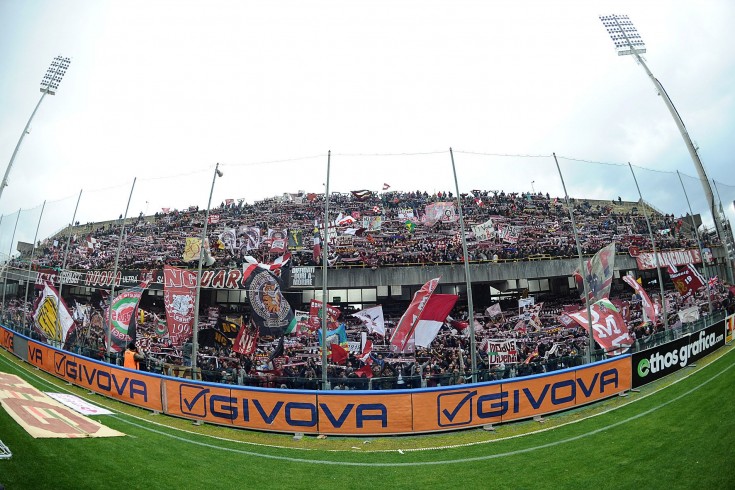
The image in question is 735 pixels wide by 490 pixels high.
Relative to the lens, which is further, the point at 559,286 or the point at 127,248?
the point at 127,248

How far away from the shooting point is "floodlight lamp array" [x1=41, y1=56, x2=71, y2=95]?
2970 centimetres

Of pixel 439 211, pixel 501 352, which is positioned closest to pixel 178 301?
pixel 501 352

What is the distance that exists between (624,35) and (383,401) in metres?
32.5

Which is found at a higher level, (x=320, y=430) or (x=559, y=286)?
(x=559, y=286)

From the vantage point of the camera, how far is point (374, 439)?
1359 cm

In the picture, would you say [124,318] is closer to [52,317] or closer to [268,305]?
[52,317]

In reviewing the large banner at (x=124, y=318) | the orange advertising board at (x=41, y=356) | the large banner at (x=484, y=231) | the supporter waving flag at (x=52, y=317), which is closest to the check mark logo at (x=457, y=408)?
the large banner at (x=124, y=318)

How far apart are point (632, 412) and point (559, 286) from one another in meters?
24.1

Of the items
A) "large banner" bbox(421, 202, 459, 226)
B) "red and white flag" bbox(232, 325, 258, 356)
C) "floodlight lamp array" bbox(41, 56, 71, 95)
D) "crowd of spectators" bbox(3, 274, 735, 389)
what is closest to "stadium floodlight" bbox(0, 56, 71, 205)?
"floodlight lamp array" bbox(41, 56, 71, 95)

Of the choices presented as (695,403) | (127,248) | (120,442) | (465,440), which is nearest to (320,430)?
(465,440)

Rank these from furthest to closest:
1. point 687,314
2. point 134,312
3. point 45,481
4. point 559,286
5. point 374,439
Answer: point 559,286, point 687,314, point 134,312, point 374,439, point 45,481

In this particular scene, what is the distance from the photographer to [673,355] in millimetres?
17922

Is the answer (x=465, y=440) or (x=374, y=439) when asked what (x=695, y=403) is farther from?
(x=374, y=439)

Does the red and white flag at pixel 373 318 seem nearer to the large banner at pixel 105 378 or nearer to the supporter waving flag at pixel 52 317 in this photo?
the large banner at pixel 105 378
